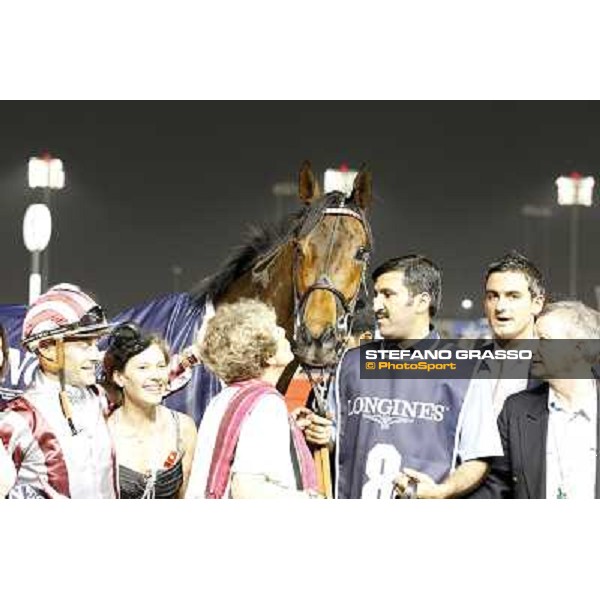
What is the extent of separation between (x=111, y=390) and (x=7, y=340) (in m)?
0.45

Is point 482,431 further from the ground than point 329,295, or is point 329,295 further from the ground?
point 329,295

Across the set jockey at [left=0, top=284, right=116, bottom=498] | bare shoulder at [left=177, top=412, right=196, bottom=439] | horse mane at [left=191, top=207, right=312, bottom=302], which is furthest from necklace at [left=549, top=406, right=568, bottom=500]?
jockey at [left=0, top=284, right=116, bottom=498]

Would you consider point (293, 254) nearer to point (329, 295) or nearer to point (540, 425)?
point (329, 295)

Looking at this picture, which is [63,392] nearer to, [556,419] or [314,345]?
[314,345]

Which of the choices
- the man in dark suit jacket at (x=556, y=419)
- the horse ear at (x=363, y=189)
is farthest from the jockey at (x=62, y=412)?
the man in dark suit jacket at (x=556, y=419)

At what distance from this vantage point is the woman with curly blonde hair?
18.0 ft

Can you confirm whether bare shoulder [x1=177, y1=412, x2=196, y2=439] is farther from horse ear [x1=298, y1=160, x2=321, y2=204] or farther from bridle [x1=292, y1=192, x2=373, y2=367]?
horse ear [x1=298, y1=160, x2=321, y2=204]

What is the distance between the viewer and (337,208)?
573 centimetres

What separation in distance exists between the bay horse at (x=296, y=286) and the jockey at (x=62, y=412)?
8 cm

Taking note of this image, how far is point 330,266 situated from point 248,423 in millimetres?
685

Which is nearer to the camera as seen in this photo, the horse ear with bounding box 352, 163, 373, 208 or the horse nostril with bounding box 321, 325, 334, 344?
the horse nostril with bounding box 321, 325, 334, 344

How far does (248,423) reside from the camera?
5.52 metres

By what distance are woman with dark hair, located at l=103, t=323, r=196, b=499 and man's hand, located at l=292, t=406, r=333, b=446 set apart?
0.42 m
